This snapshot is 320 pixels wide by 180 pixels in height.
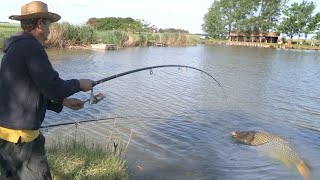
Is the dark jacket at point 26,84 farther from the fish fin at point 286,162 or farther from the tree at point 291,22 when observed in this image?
the tree at point 291,22

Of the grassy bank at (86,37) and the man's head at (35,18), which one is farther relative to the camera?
the grassy bank at (86,37)

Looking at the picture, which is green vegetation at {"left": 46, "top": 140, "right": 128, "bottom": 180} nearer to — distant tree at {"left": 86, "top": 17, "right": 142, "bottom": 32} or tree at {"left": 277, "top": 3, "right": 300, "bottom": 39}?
distant tree at {"left": 86, "top": 17, "right": 142, "bottom": 32}

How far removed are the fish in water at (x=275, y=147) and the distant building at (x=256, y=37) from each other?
83676 mm

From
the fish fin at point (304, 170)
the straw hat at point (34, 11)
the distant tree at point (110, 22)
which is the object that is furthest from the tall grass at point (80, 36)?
the distant tree at point (110, 22)

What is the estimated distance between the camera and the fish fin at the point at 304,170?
722 centimetres

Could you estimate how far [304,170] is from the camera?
7.56 meters

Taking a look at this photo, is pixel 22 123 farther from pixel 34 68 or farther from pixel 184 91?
pixel 184 91

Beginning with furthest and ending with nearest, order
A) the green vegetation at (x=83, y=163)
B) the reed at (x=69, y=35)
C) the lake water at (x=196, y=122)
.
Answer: the reed at (x=69, y=35) → the lake water at (x=196, y=122) → the green vegetation at (x=83, y=163)

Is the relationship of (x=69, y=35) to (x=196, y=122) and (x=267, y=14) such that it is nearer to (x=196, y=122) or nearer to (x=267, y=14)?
(x=196, y=122)

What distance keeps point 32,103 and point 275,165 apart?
5.99m

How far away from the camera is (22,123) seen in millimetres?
3119

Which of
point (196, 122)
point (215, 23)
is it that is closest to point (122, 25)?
point (215, 23)

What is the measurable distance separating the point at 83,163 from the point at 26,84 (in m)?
2.26

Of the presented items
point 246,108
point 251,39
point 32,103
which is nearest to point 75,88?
point 32,103
